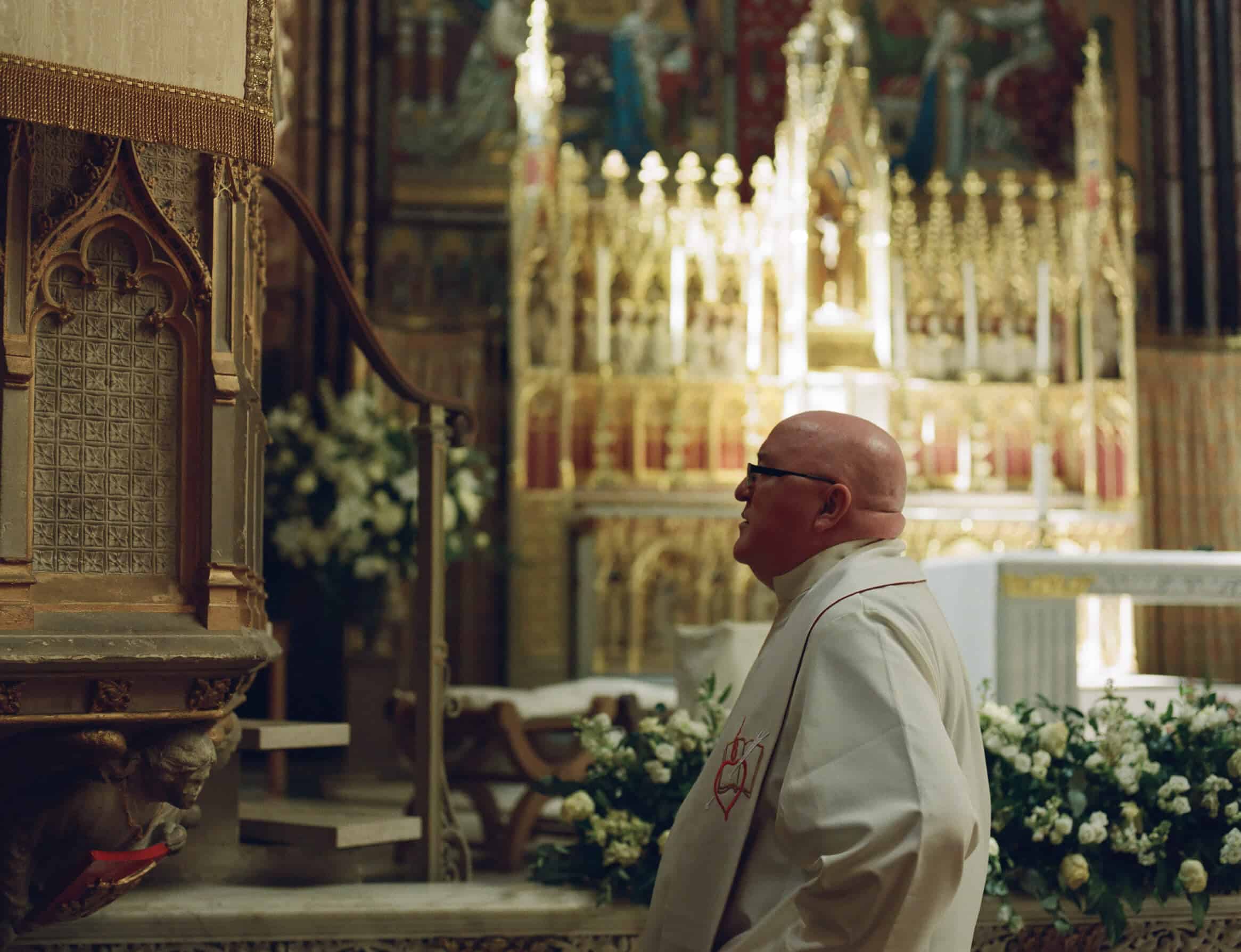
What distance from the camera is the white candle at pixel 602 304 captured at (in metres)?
8.53

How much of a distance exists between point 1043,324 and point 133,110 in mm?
6993

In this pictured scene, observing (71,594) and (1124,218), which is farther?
(1124,218)

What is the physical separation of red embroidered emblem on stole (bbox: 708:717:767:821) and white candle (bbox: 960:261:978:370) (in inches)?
280

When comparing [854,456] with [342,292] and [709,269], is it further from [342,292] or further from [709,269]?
[709,269]

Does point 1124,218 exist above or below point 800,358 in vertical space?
above

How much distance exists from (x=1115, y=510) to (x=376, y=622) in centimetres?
414

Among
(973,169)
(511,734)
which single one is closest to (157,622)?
(511,734)

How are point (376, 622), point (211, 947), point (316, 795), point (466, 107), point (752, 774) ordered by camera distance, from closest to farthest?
1. point (752, 774)
2. point (211, 947)
3. point (316, 795)
4. point (376, 622)
5. point (466, 107)

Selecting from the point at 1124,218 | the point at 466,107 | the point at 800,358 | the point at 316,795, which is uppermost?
the point at 466,107

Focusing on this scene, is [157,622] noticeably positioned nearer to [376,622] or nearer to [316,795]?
[316,795]

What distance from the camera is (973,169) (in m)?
10.6

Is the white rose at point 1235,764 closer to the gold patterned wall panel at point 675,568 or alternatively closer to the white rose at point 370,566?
the gold patterned wall panel at point 675,568

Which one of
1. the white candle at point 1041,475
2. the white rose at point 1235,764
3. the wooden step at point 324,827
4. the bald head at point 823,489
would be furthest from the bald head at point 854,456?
the white candle at point 1041,475

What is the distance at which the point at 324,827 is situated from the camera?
13.9 feet
